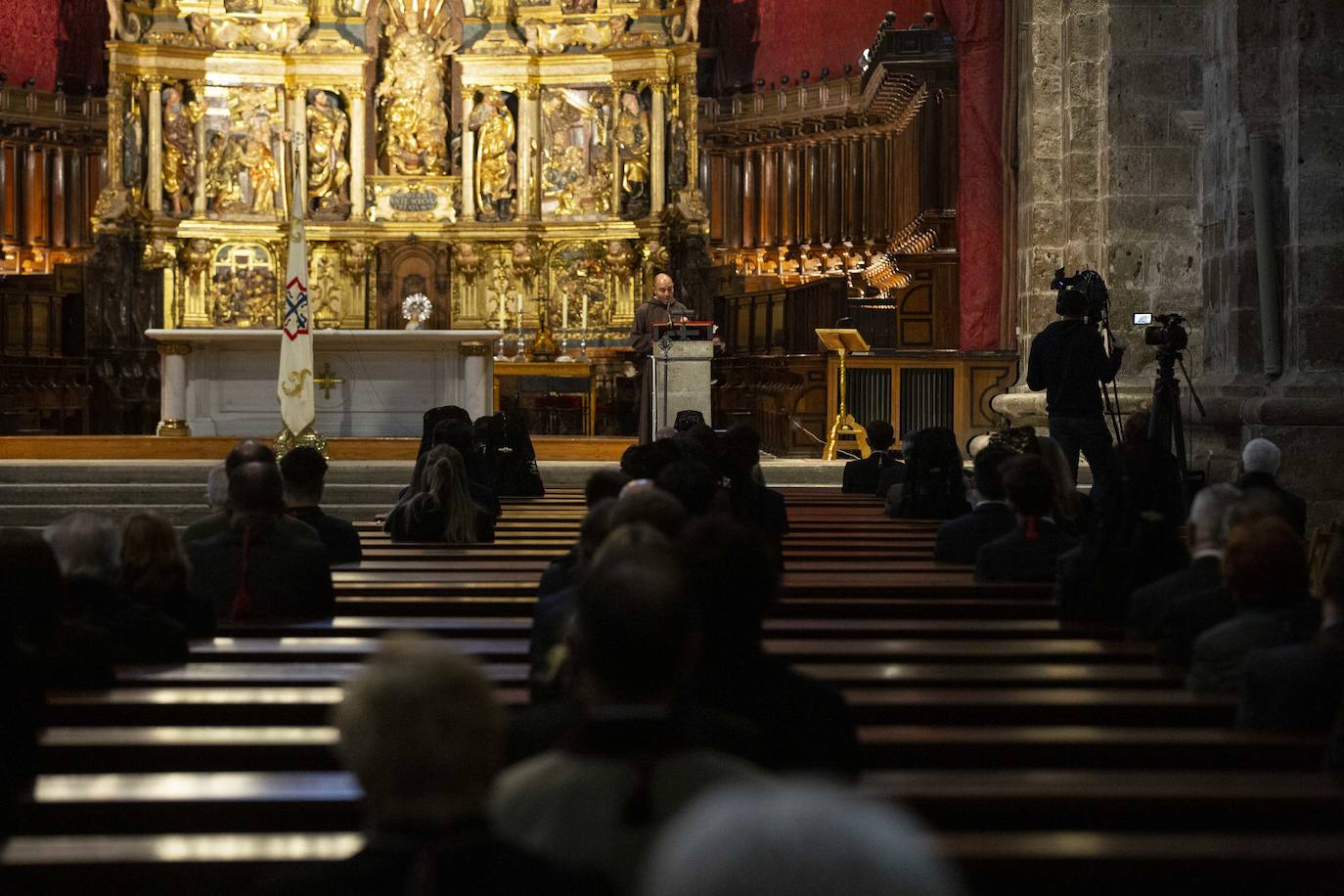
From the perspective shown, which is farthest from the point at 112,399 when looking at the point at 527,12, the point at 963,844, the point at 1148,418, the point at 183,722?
the point at 963,844

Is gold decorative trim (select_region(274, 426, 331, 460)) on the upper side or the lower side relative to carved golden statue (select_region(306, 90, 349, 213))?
lower

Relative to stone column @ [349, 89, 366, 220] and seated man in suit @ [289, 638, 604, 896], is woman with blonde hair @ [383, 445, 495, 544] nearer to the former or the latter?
seated man in suit @ [289, 638, 604, 896]

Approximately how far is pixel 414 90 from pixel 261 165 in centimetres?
184

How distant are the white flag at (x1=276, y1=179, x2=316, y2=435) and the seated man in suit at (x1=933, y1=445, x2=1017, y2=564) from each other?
7.43 metres

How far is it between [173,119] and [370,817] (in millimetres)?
17999

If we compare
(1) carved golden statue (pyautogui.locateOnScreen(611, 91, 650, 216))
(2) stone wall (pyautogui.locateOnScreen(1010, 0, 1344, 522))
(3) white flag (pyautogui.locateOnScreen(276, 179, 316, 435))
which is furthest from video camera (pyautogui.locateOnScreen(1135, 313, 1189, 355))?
(1) carved golden statue (pyautogui.locateOnScreen(611, 91, 650, 216))

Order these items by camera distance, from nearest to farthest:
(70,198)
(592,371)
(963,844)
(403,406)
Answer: (963,844) < (403,406) < (592,371) < (70,198)

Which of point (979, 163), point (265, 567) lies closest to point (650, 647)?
point (265, 567)

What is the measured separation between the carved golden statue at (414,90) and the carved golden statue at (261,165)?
4.05 feet

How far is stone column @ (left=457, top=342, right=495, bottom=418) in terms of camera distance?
620 inches

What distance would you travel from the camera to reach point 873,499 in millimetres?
10695

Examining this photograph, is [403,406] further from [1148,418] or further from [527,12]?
[1148,418]

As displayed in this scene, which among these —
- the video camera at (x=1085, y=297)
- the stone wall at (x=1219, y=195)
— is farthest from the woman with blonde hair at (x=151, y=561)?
the stone wall at (x=1219, y=195)

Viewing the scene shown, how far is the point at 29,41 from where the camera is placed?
20.2m
